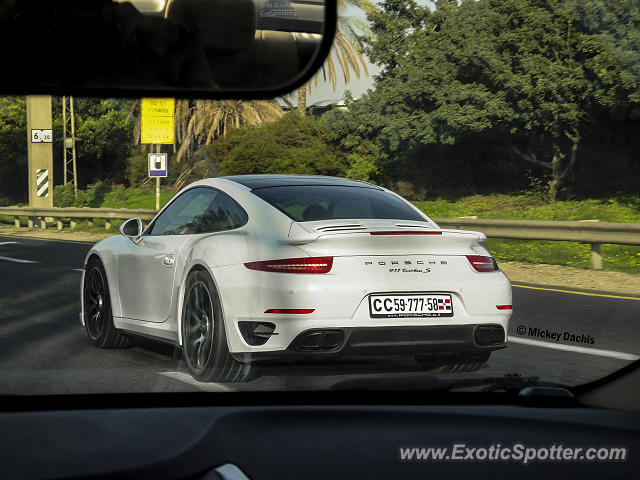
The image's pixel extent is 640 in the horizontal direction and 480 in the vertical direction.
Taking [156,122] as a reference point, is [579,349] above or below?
below

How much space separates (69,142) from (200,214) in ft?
3.43

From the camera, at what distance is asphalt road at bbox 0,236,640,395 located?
4613 millimetres

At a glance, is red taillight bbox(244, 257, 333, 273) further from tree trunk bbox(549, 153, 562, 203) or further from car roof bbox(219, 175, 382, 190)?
tree trunk bbox(549, 153, 562, 203)

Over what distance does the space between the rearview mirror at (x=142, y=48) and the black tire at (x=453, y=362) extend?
7.49 ft

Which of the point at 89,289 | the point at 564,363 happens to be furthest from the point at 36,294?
the point at 564,363

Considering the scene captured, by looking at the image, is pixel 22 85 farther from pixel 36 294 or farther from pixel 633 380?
pixel 36 294

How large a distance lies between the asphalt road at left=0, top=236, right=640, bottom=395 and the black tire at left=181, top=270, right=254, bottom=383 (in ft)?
0.20

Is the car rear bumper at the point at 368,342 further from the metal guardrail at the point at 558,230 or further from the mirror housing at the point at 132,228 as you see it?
the mirror housing at the point at 132,228

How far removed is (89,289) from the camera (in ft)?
20.4

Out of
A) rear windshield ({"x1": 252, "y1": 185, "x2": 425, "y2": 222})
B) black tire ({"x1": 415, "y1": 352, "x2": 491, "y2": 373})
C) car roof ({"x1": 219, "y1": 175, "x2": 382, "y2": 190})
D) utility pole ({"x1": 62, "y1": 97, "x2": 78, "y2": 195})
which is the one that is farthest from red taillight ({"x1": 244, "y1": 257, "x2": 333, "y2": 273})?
utility pole ({"x1": 62, "y1": 97, "x2": 78, "y2": 195})

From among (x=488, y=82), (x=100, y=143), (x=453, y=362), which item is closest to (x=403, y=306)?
(x=453, y=362)

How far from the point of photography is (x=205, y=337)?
4.81m

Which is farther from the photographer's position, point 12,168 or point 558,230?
point 558,230

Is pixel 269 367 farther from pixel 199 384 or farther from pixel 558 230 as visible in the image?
pixel 558 230
